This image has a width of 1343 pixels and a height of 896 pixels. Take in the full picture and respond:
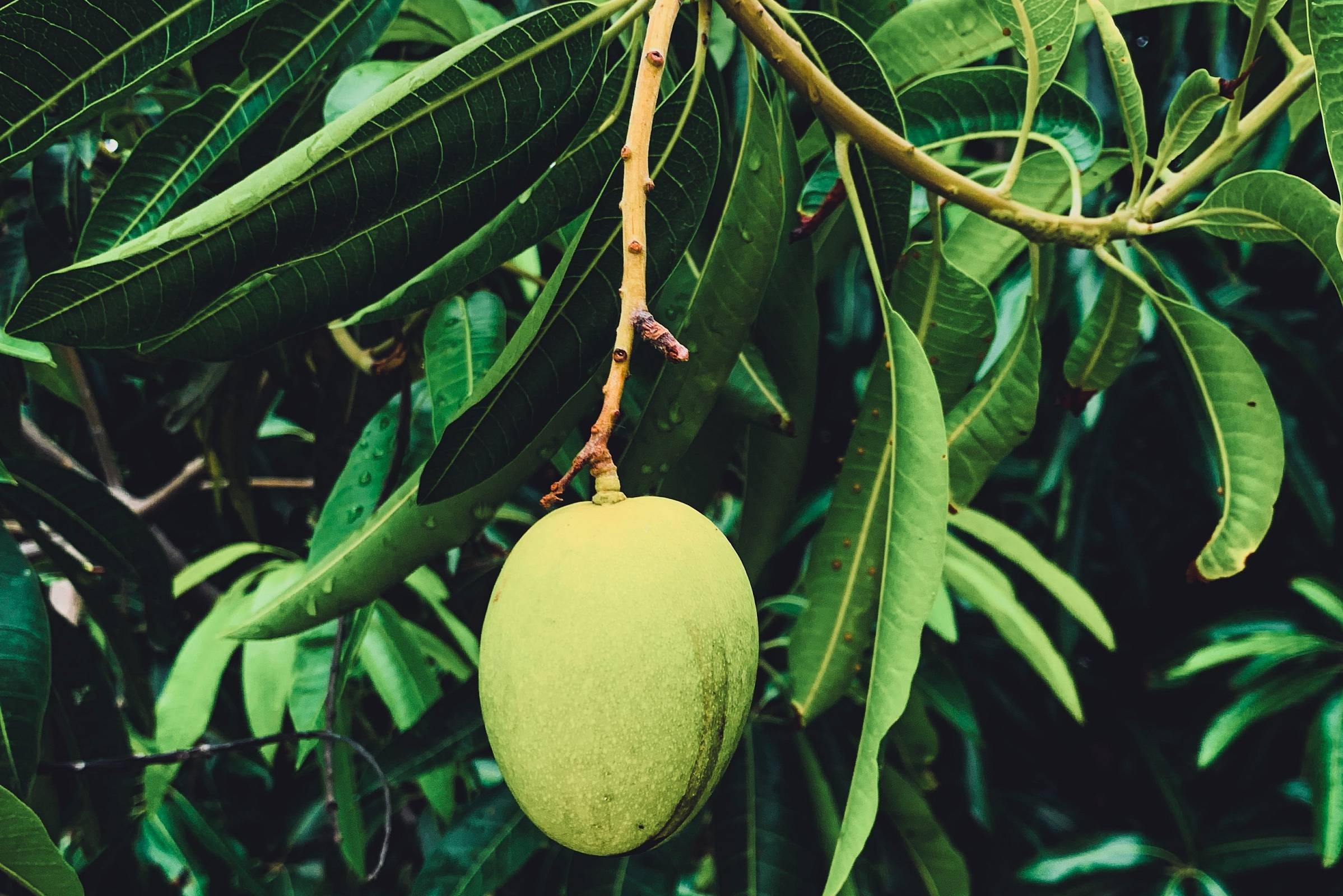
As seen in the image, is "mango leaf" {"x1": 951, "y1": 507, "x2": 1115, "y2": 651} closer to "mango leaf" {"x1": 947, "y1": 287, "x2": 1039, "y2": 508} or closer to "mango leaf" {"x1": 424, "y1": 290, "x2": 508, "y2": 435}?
"mango leaf" {"x1": 947, "y1": 287, "x2": 1039, "y2": 508}

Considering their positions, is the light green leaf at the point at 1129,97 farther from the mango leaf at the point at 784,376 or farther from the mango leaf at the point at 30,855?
the mango leaf at the point at 30,855

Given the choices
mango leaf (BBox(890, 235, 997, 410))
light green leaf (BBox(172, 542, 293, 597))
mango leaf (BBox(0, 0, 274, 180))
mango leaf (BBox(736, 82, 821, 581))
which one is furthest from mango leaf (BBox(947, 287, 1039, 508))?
light green leaf (BBox(172, 542, 293, 597))

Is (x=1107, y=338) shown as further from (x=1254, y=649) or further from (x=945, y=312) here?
(x=1254, y=649)

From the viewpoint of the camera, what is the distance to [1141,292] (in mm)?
788

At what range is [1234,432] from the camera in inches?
27.4

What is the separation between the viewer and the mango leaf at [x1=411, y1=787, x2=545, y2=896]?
0.96 meters

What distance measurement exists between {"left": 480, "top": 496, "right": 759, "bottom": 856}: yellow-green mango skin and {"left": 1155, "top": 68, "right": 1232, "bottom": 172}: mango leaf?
18.4 inches

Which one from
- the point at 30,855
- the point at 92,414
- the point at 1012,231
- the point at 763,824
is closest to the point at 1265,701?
the point at 763,824

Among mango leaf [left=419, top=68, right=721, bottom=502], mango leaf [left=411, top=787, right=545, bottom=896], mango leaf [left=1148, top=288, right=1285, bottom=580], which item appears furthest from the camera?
mango leaf [left=411, top=787, right=545, bottom=896]

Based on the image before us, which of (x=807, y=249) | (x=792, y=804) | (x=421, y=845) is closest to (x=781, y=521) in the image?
(x=807, y=249)

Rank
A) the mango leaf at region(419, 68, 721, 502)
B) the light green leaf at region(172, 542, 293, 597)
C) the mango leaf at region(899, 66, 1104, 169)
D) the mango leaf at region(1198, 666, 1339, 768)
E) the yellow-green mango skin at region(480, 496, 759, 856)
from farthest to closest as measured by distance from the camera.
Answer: the mango leaf at region(1198, 666, 1339, 768) → the light green leaf at region(172, 542, 293, 597) → the mango leaf at region(899, 66, 1104, 169) → the mango leaf at region(419, 68, 721, 502) → the yellow-green mango skin at region(480, 496, 759, 856)

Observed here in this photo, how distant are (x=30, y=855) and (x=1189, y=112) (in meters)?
0.90

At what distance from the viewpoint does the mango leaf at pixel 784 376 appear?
731 millimetres

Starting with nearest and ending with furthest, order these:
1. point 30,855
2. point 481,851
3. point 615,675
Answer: point 615,675 < point 30,855 < point 481,851
